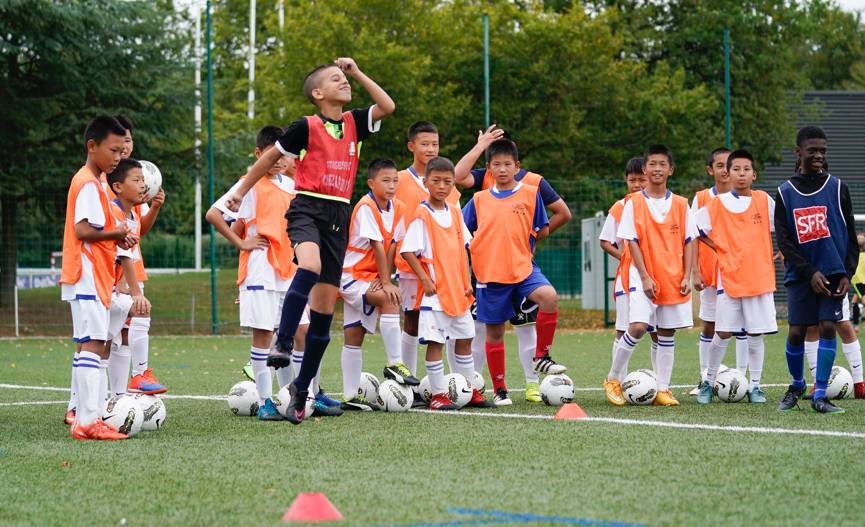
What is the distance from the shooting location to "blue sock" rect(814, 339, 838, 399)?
27.0 ft

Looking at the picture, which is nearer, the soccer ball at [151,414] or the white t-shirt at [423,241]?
the soccer ball at [151,414]

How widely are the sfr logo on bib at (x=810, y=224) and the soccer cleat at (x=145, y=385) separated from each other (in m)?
4.75

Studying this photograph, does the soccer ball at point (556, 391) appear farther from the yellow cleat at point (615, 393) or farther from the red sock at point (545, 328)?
the red sock at point (545, 328)

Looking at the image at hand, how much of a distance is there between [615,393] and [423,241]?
6.14 ft

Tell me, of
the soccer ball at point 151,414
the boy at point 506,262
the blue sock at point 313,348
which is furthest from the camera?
the boy at point 506,262

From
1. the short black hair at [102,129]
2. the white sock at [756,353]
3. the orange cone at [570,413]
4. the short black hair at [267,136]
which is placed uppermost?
the short black hair at [267,136]

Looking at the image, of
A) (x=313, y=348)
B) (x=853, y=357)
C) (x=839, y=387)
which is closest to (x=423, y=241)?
(x=313, y=348)

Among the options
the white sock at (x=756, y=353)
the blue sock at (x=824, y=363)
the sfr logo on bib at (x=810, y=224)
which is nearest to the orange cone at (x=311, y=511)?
the blue sock at (x=824, y=363)

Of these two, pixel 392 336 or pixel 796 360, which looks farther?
pixel 392 336

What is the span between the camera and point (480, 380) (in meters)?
9.48

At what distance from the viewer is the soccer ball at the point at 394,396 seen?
873 centimetres

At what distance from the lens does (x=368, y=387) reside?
29.5 ft

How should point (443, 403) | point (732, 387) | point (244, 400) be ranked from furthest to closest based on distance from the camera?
point (732, 387)
point (443, 403)
point (244, 400)

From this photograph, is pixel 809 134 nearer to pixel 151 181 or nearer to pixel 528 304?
pixel 528 304
